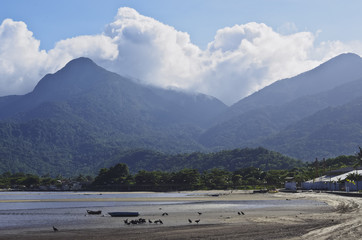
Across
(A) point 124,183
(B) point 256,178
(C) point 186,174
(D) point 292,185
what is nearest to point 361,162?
(D) point 292,185

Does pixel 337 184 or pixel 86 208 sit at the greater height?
pixel 337 184

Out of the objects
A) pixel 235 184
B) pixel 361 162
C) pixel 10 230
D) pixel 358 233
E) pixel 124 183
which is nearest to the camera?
pixel 358 233

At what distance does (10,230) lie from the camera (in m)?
40.8

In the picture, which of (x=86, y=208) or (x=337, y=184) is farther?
(x=337, y=184)

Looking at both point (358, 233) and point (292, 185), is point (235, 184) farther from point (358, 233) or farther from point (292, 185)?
point (358, 233)

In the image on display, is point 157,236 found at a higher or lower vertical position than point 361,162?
lower

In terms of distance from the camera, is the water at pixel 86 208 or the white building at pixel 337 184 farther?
the white building at pixel 337 184

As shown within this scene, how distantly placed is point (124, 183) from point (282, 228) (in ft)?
537

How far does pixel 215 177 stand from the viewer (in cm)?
17325

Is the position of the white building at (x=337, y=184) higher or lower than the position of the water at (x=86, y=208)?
higher

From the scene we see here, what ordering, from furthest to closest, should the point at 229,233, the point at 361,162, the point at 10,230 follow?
the point at 361,162
the point at 10,230
the point at 229,233

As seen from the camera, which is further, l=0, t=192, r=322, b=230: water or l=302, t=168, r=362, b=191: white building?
l=302, t=168, r=362, b=191: white building

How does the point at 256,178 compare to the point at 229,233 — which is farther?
the point at 256,178

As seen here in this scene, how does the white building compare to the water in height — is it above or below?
above
